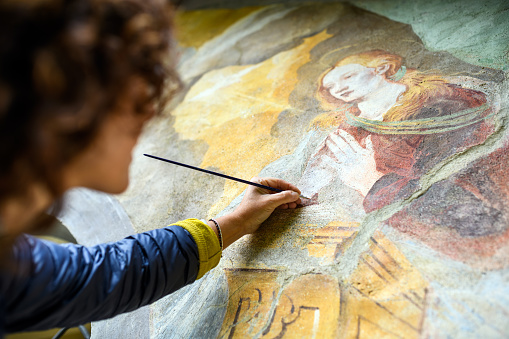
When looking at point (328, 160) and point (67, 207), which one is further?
point (67, 207)

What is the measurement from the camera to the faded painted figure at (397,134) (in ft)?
5.00

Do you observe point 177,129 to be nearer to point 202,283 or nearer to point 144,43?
point 202,283

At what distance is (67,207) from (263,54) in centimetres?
168

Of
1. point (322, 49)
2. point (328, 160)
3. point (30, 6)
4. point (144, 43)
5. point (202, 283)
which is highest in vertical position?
point (30, 6)

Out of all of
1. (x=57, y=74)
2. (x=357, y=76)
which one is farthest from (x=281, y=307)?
(x=357, y=76)

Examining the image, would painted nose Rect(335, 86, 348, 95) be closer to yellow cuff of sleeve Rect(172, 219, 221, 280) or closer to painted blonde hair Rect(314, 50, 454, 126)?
painted blonde hair Rect(314, 50, 454, 126)

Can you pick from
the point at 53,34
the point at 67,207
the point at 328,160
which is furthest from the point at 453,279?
the point at 67,207

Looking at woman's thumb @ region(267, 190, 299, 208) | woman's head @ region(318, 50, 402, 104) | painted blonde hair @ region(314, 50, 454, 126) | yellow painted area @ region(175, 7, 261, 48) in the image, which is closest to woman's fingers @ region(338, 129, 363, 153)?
painted blonde hair @ region(314, 50, 454, 126)

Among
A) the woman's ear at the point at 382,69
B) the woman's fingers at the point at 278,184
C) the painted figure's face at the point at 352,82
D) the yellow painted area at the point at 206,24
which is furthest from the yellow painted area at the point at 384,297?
the yellow painted area at the point at 206,24

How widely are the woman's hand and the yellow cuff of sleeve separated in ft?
0.20

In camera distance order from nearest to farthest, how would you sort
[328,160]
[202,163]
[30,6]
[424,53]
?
[30,6] → [328,160] → [424,53] → [202,163]

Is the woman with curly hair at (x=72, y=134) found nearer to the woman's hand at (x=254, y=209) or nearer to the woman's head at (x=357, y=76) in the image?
the woman's hand at (x=254, y=209)

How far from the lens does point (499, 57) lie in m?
1.80

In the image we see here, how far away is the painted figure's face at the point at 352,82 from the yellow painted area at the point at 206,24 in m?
1.73
